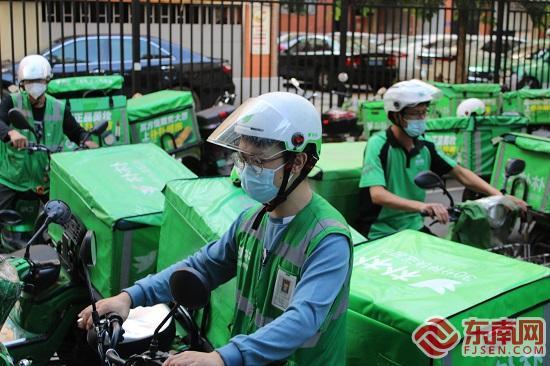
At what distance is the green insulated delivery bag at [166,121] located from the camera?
779 centimetres

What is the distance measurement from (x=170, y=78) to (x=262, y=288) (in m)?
8.52

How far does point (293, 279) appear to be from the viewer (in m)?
2.55

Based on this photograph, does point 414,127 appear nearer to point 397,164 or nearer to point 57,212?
point 397,164

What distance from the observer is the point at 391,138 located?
5031 millimetres

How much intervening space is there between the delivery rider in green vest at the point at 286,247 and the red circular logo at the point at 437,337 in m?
0.26

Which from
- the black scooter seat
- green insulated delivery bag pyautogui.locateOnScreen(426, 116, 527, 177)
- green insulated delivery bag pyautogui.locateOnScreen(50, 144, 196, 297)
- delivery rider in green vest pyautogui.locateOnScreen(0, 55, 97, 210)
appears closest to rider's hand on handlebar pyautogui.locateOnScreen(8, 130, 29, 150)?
delivery rider in green vest pyautogui.locateOnScreen(0, 55, 97, 210)

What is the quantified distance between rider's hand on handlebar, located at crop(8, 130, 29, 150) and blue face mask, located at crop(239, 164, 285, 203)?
375 cm

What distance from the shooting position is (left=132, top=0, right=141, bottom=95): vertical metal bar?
995 cm

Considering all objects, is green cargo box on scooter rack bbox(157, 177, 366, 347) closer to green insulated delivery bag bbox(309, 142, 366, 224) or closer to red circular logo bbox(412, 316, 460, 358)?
red circular logo bbox(412, 316, 460, 358)

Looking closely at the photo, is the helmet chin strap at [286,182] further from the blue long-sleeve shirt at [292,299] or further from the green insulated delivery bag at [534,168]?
the green insulated delivery bag at [534,168]

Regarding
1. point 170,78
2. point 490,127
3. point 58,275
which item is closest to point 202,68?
point 170,78

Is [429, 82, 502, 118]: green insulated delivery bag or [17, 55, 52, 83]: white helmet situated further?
[429, 82, 502, 118]: green insulated delivery bag

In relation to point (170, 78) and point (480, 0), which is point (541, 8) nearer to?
point (480, 0)

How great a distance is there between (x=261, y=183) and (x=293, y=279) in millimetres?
315
